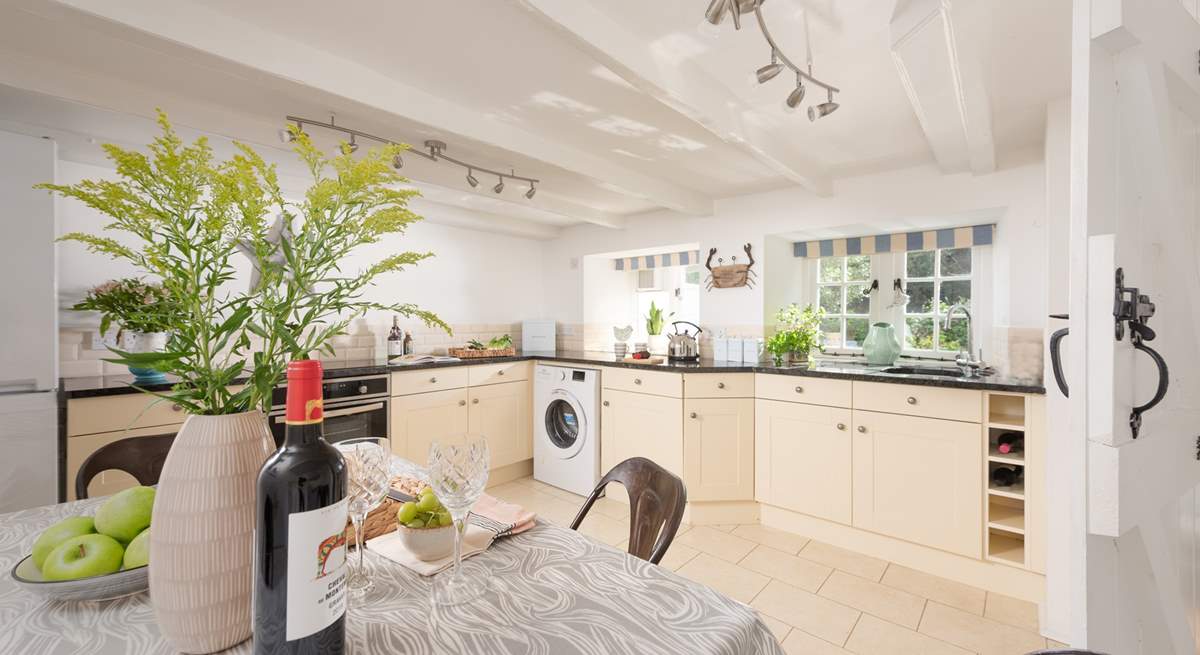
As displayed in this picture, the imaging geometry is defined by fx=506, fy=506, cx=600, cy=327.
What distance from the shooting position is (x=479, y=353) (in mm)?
4141

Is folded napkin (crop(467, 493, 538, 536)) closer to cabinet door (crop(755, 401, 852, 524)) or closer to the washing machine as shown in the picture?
cabinet door (crop(755, 401, 852, 524))

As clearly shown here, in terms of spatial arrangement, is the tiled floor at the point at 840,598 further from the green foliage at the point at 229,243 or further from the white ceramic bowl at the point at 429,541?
the green foliage at the point at 229,243

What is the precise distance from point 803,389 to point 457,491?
2516 millimetres

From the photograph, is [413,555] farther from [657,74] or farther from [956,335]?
[956,335]

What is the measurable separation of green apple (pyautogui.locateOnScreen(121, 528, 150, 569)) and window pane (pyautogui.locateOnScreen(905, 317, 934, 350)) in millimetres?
3916

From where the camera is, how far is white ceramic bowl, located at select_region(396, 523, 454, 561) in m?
0.92

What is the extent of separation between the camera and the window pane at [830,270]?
3.82m

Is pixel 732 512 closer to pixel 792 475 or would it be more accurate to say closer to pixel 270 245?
pixel 792 475

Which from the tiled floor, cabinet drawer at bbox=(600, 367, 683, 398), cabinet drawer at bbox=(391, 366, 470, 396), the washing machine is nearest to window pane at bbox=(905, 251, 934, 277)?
cabinet drawer at bbox=(600, 367, 683, 398)

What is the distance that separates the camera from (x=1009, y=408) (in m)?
2.45

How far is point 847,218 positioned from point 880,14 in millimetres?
1876

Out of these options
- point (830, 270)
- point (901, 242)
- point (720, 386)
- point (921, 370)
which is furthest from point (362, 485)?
point (830, 270)

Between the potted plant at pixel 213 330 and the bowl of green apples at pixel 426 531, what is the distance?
0.28 metres

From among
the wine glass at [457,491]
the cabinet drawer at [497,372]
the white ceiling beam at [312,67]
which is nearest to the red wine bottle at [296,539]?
the wine glass at [457,491]
